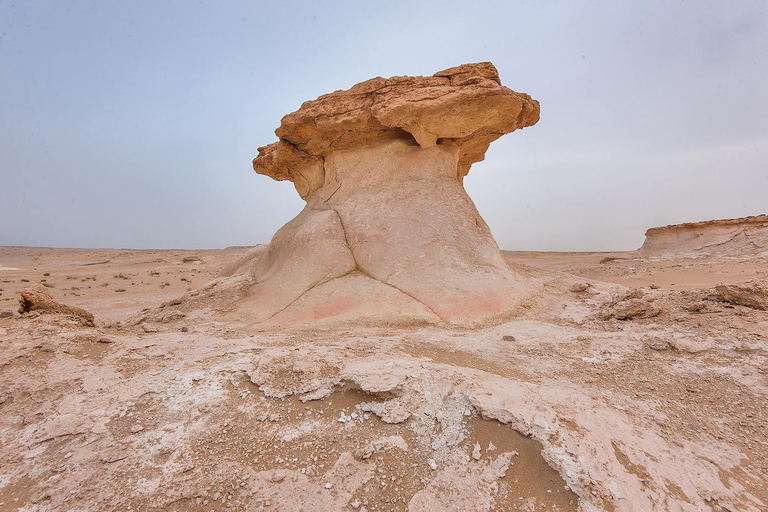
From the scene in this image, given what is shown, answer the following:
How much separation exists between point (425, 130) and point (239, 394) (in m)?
4.76

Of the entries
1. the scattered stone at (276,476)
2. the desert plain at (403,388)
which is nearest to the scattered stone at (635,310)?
the desert plain at (403,388)

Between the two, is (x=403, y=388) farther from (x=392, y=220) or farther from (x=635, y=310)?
(x=392, y=220)

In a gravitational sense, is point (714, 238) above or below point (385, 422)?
above

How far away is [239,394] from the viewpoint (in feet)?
8.34

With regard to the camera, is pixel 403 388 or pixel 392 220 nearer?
pixel 403 388

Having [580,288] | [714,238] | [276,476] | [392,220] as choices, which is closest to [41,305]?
[276,476]

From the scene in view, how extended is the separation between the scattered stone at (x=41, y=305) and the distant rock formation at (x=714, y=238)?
18.8m

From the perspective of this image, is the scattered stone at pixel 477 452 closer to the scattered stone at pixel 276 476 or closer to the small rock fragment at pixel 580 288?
the scattered stone at pixel 276 476

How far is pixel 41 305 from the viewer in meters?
3.92

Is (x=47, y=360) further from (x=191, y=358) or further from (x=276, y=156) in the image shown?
(x=276, y=156)

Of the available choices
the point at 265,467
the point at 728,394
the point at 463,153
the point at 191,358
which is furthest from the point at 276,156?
the point at 728,394

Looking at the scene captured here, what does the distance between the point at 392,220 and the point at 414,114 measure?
1661 millimetres

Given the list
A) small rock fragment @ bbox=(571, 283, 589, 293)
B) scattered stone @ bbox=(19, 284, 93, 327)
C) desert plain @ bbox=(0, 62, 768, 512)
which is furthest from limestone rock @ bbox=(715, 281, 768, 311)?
scattered stone @ bbox=(19, 284, 93, 327)

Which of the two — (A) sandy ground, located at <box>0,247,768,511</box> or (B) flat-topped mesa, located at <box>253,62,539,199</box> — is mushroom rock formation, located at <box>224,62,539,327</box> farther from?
(A) sandy ground, located at <box>0,247,768,511</box>
